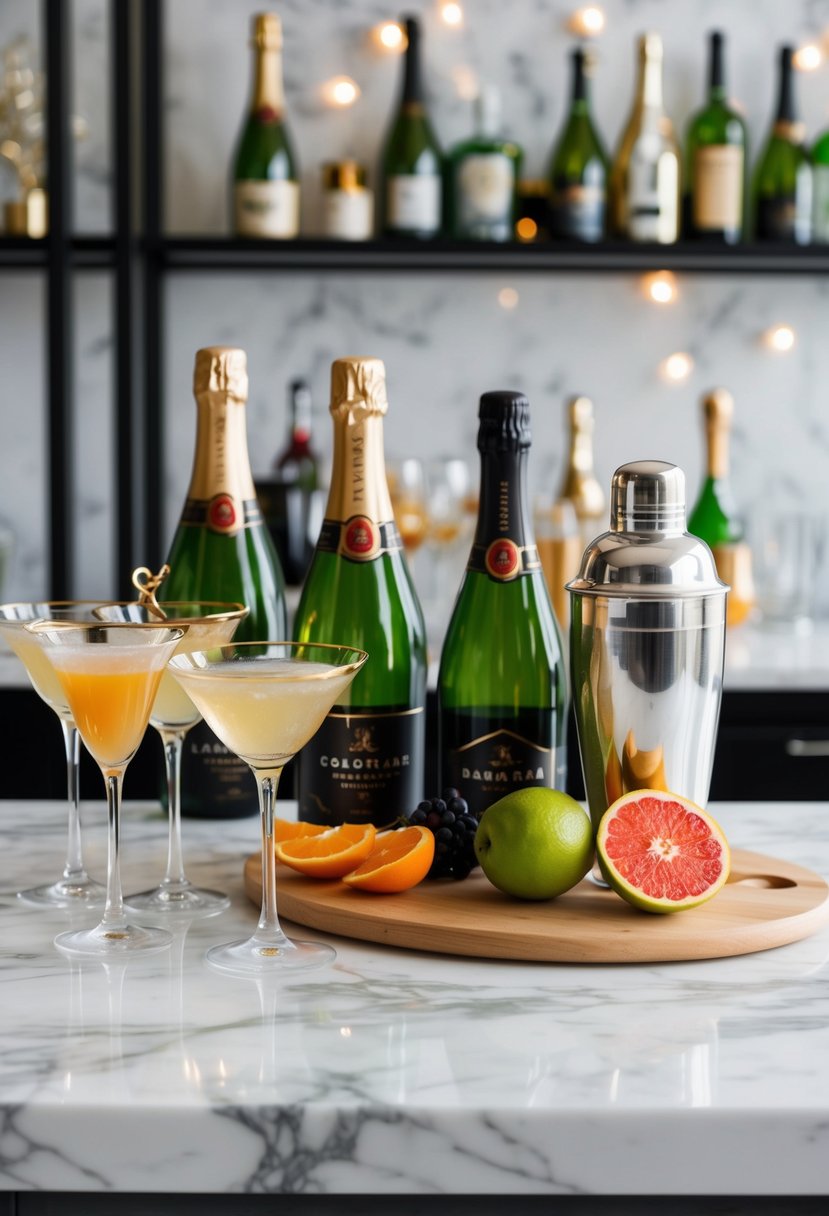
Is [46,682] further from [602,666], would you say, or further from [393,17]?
[393,17]

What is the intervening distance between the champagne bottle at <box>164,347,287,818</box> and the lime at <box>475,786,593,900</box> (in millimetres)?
361

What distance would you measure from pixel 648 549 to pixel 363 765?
286 millimetres

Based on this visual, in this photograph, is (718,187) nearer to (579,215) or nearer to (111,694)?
(579,215)

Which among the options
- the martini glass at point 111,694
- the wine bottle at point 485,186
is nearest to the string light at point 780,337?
the wine bottle at point 485,186

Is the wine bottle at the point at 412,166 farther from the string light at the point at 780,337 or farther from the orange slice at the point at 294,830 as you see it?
the orange slice at the point at 294,830

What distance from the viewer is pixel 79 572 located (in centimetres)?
286

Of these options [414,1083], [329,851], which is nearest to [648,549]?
[329,851]

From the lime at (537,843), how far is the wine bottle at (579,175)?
70.6 inches

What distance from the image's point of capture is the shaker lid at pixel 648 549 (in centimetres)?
95

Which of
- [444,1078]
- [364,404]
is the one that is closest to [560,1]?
[364,404]

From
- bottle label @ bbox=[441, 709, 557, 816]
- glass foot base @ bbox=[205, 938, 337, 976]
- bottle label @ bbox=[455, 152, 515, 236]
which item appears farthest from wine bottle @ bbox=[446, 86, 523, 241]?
glass foot base @ bbox=[205, 938, 337, 976]

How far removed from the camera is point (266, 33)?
256 centimetres

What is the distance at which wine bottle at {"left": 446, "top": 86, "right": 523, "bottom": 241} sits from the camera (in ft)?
8.34

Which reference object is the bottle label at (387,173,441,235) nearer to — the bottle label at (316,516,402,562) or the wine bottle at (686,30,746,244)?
the wine bottle at (686,30,746,244)
